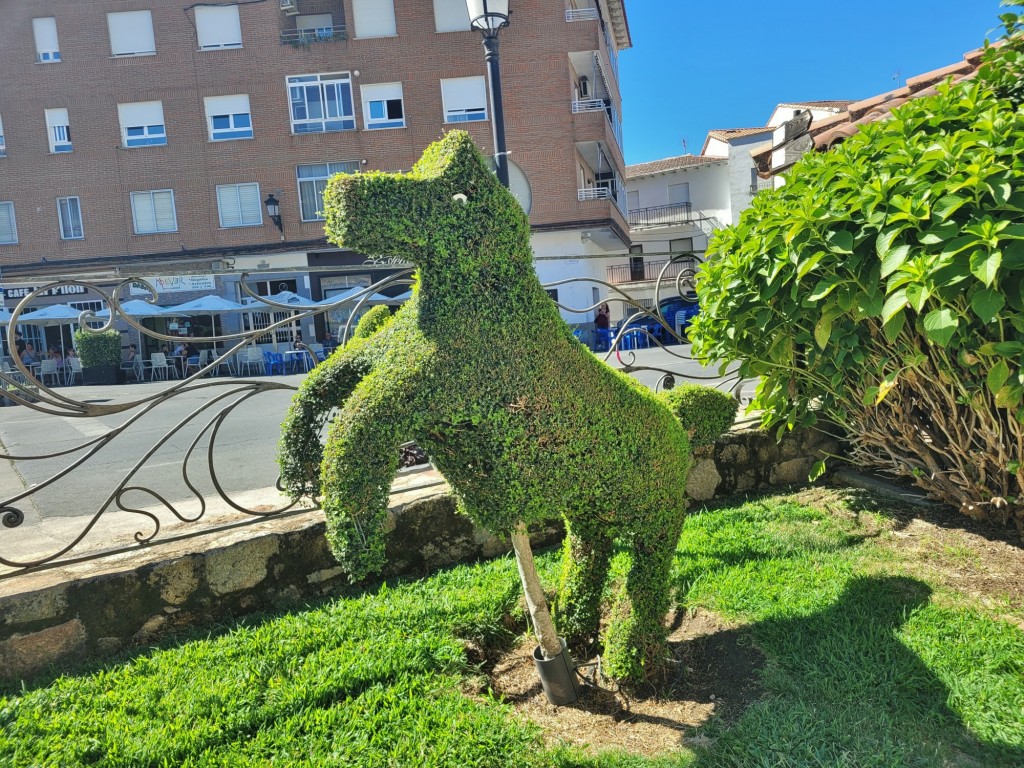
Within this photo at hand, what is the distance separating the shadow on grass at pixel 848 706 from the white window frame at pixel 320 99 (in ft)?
81.5

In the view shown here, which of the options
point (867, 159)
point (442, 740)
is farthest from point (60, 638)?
point (867, 159)

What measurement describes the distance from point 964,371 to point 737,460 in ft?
5.83

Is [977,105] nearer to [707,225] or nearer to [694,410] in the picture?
[694,410]

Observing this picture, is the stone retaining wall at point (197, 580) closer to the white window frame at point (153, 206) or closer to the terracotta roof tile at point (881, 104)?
the terracotta roof tile at point (881, 104)

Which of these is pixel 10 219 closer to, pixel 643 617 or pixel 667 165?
pixel 643 617

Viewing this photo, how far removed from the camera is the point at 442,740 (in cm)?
242

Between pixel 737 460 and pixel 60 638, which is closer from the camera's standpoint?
pixel 60 638

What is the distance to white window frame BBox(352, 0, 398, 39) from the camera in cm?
2397

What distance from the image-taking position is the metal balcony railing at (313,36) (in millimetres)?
24156

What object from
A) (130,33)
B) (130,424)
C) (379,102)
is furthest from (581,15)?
(130,424)

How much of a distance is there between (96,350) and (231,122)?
9941 millimetres

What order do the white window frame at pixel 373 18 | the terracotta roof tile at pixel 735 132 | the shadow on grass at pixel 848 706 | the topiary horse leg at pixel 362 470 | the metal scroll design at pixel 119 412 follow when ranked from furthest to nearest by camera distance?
the terracotta roof tile at pixel 735 132 < the white window frame at pixel 373 18 < the metal scroll design at pixel 119 412 < the shadow on grass at pixel 848 706 < the topiary horse leg at pixel 362 470

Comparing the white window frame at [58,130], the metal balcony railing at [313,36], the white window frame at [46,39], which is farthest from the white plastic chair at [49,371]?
the metal balcony railing at [313,36]

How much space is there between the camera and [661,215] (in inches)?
1550
